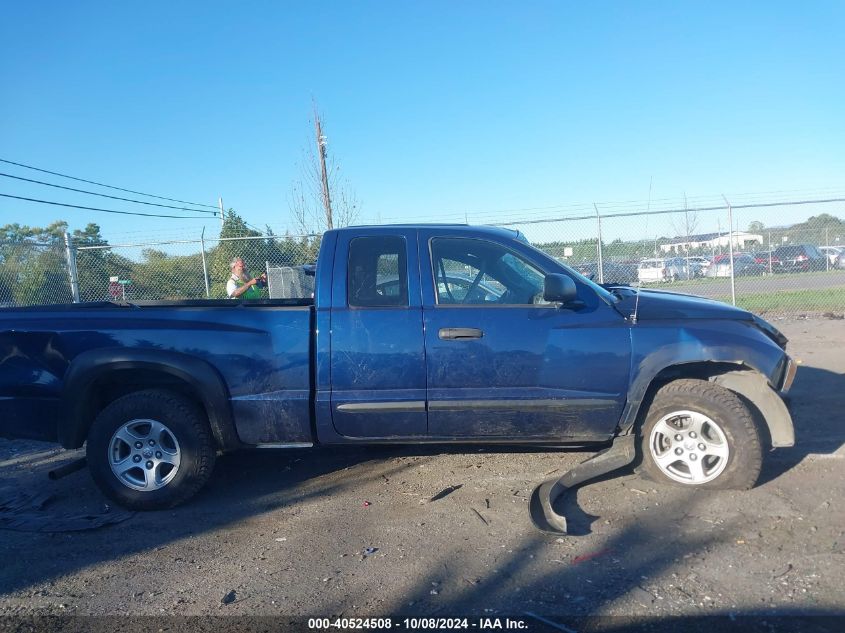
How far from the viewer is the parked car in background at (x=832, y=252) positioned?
1273cm

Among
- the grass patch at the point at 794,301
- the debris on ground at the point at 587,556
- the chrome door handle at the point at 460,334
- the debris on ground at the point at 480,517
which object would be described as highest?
the chrome door handle at the point at 460,334

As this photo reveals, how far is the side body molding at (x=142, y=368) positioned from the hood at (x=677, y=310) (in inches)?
114

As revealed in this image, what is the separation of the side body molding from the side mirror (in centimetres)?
231

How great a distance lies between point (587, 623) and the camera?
118 inches

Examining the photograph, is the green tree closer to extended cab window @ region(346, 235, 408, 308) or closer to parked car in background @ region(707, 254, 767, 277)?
extended cab window @ region(346, 235, 408, 308)

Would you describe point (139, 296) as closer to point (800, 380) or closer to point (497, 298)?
point (497, 298)

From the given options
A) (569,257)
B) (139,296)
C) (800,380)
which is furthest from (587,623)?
(139,296)

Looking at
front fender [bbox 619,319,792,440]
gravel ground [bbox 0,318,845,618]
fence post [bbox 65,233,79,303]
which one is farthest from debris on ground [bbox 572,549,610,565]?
fence post [bbox 65,233,79,303]

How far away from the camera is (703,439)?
4512 millimetres

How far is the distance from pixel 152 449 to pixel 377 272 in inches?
79.5

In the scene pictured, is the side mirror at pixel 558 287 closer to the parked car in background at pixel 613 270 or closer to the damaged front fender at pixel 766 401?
the damaged front fender at pixel 766 401

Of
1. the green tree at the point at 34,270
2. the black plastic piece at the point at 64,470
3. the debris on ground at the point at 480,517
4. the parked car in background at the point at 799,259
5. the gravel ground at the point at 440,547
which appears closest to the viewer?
the gravel ground at the point at 440,547

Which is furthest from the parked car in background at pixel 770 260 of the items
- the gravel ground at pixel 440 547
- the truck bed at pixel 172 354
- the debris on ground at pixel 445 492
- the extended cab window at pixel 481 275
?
the truck bed at pixel 172 354

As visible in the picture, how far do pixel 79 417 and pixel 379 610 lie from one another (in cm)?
270
